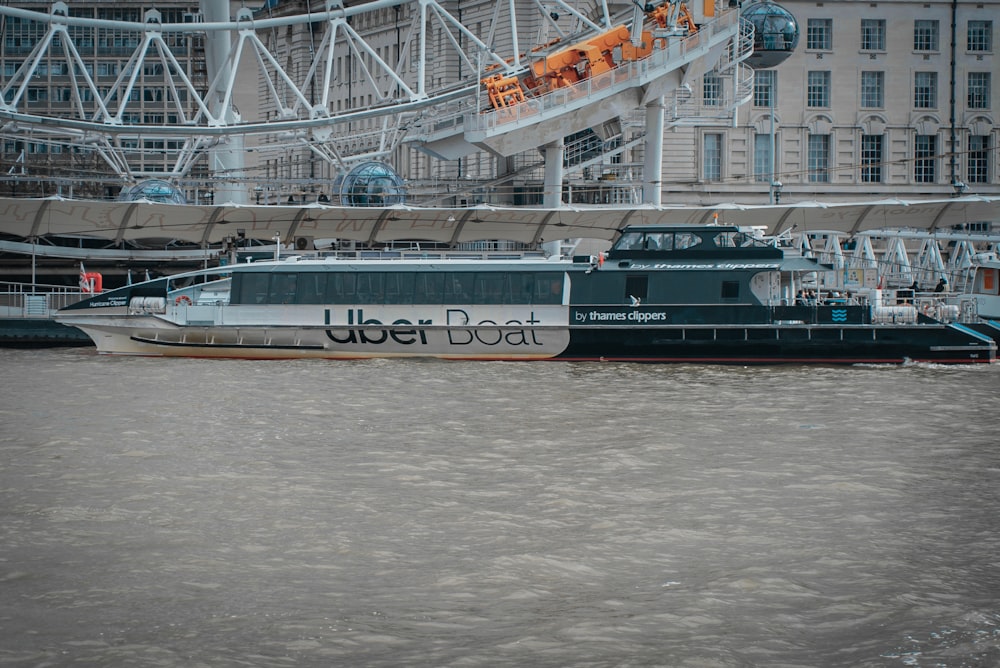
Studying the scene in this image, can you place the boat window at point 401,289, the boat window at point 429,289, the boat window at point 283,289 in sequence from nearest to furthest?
1. the boat window at point 429,289
2. the boat window at point 401,289
3. the boat window at point 283,289

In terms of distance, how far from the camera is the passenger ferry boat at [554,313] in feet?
150

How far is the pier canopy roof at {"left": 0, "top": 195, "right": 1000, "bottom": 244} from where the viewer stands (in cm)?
6162

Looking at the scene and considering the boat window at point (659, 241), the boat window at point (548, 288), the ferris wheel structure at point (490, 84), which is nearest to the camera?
the boat window at point (548, 288)

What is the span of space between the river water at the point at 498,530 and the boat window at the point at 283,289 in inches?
495

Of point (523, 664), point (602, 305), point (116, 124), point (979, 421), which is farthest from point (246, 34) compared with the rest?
A: point (523, 664)

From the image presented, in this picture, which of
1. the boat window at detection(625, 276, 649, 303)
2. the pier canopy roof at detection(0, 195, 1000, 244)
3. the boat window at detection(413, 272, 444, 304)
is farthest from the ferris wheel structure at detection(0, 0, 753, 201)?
A: the boat window at detection(625, 276, 649, 303)

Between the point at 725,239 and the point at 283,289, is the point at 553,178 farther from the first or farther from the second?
the point at 283,289

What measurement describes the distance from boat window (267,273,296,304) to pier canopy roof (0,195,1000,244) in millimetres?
14326

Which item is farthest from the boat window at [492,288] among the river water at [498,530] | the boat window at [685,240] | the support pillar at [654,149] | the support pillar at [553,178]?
the support pillar at [654,149]

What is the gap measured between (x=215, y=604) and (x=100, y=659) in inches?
81.2

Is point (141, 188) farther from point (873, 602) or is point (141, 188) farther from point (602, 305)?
point (873, 602)

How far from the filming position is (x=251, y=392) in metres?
37.2

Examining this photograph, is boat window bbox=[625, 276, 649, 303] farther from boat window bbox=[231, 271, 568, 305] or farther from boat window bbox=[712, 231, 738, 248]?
boat window bbox=[712, 231, 738, 248]

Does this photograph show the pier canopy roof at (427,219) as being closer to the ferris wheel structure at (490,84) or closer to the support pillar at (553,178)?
the support pillar at (553,178)
